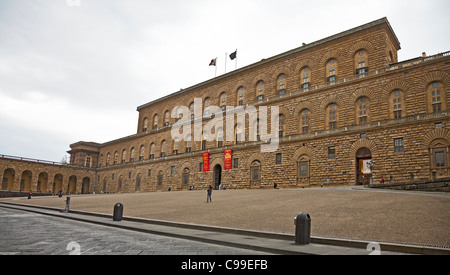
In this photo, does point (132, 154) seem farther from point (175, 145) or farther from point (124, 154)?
point (175, 145)

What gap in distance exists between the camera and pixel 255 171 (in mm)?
33688

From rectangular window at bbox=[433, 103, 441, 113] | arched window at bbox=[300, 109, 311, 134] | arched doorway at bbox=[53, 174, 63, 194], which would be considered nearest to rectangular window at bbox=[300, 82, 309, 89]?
arched window at bbox=[300, 109, 311, 134]

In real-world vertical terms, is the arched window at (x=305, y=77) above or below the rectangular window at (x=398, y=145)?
above

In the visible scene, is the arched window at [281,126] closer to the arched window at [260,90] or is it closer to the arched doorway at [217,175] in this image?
the arched window at [260,90]

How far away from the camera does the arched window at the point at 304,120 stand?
30.8 m

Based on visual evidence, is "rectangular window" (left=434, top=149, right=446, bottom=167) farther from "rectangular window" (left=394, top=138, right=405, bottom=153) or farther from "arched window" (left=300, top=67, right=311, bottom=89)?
"arched window" (left=300, top=67, right=311, bottom=89)

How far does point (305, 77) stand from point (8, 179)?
1824 inches

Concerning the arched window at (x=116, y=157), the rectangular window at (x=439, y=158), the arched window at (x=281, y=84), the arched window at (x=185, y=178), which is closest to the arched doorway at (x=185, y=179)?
the arched window at (x=185, y=178)

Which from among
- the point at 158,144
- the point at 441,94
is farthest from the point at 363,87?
the point at 158,144

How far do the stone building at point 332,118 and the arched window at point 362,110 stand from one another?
0.27ft

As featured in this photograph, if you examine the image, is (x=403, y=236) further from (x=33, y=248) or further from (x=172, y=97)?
(x=172, y=97)

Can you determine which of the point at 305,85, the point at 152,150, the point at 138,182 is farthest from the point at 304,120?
the point at 138,182

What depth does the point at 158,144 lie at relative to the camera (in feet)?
159
